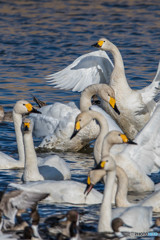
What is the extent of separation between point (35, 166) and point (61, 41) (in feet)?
38.7

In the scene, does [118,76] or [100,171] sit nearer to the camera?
[100,171]

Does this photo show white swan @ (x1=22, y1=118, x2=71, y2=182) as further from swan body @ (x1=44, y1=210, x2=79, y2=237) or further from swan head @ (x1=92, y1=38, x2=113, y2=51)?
swan head @ (x1=92, y1=38, x2=113, y2=51)

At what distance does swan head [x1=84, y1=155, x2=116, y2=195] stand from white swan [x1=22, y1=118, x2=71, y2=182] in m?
1.07

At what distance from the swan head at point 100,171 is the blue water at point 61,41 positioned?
1376mm

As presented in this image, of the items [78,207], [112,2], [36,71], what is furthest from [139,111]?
[112,2]

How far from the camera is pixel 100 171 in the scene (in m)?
6.95

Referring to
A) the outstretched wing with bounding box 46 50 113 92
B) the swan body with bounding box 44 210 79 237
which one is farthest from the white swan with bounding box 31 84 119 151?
the swan body with bounding box 44 210 79 237

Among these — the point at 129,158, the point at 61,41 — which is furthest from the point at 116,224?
the point at 61,41

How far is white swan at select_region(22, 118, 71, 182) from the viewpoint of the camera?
8172 mm

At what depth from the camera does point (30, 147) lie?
834cm

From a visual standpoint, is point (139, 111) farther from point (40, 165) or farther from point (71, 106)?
point (40, 165)

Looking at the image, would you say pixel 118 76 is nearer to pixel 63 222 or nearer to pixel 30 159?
pixel 30 159

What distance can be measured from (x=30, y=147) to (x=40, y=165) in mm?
531

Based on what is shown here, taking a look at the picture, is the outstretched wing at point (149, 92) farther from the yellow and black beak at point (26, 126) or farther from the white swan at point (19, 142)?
the yellow and black beak at point (26, 126)
